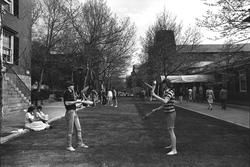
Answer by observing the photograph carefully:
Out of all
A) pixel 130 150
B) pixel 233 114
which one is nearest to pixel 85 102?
pixel 130 150

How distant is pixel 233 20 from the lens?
11.8 m

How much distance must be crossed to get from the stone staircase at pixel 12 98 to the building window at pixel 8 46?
210 centimetres

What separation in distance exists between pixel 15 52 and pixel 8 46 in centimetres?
75

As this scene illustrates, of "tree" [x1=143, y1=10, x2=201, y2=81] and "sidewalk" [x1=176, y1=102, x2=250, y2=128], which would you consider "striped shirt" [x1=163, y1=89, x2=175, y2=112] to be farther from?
"tree" [x1=143, y1=10, x2=201, y2=81]

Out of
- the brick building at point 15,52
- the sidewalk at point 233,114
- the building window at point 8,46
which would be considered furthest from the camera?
the building window at point 8,46

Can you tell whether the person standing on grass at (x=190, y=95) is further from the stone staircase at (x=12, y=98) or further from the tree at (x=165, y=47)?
the stone staircase at (x=12, y=98)

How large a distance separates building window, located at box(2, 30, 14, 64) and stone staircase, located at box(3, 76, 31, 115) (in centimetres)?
210

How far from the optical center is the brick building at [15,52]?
53.8ft

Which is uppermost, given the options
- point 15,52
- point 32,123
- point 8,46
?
point 8,46

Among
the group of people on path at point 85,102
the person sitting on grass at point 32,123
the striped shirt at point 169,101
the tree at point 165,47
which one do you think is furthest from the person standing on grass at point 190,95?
the striped shirt at point 169,101

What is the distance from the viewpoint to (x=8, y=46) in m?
18.6

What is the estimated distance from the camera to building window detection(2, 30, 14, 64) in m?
18.0

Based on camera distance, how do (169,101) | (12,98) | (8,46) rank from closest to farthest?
(169,101), (12,98), (8,46)

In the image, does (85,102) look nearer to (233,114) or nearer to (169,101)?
(169,101)
